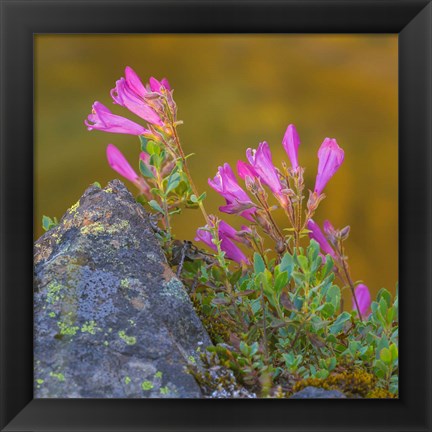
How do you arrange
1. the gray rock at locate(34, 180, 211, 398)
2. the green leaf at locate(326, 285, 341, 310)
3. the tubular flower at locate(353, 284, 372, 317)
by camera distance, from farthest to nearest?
1. the tubular flower at locate(353, 284, 372, 317)
2. the green leaf at locate(326, 285, 341, 310)
3. the gray rock at locate(34, 180, 211, 398)

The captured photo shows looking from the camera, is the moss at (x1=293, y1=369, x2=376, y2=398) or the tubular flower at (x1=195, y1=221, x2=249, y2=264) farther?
the tubular flower at (x1=195, y1=221, x2=249, y2=264)

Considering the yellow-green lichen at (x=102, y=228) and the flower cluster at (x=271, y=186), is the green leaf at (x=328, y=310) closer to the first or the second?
the flower cluster at (x=271, y=186)

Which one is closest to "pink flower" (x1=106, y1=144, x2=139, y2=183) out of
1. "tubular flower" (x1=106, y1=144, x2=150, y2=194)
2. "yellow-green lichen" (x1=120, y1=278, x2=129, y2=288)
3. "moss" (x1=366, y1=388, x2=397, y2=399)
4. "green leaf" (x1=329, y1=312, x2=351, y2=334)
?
"tubular flower" (x1=106, y1=144, x2=150, y2=194)

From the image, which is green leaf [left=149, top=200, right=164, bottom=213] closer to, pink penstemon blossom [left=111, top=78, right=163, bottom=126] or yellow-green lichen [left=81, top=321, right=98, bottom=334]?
pink penstemon blossom [left=111, top=78, right=163, bottom=126]

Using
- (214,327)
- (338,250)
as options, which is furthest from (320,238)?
(214,327)

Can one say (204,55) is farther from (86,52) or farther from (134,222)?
(134,222)

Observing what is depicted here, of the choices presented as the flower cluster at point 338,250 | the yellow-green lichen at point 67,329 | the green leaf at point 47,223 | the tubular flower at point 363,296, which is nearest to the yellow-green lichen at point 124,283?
the yellow-green lichen at point 67,329
